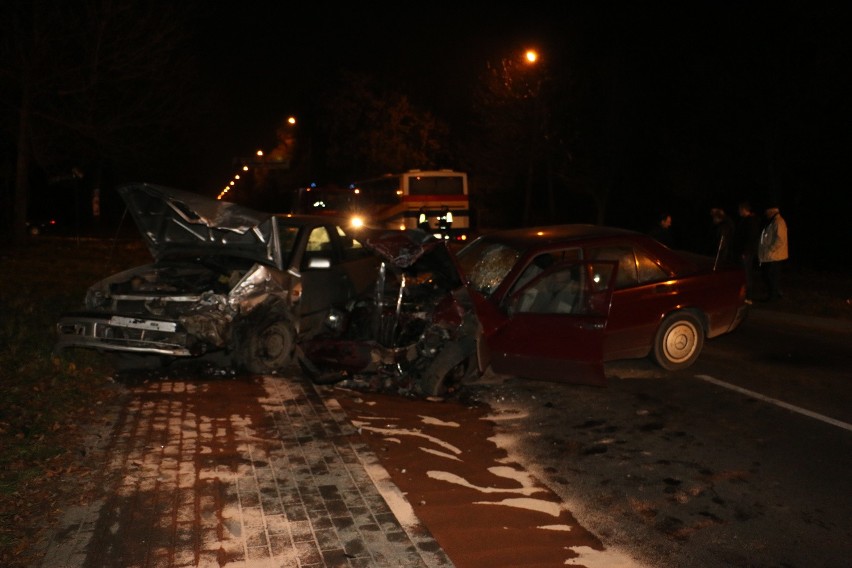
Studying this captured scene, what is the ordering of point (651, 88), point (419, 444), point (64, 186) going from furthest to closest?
point (64, 186) < point (651, 88) < point (419, 444)

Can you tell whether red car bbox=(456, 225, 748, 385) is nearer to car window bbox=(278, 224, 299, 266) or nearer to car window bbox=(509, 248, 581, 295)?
car window bbox=(509, 248, 581, 295)

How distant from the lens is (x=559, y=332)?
8.28 metres

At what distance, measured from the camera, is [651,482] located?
6.04 metres

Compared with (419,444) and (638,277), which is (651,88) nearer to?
(638,277)

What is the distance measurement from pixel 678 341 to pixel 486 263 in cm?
230

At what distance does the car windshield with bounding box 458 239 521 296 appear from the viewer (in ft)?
30.5

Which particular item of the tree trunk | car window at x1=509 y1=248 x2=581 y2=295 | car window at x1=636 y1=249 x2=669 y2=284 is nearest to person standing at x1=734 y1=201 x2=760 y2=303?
car window at x1=636 y1=249 x2=669 y2=284

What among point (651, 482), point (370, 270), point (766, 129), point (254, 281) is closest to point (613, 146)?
point (766, 129)

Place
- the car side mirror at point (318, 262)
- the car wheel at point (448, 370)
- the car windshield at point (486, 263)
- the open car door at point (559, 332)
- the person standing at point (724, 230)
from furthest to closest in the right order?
1. the person standing at point (724, 230)
2. the car side mirror at point (318, 262)
3. the car windshield at point (486, 263)
4. the car wheel at point (448, 370)
5. the open car door at point (559, 332)

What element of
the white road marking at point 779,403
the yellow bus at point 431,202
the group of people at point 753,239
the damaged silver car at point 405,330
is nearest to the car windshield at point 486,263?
the damaged silver car at point 405,330

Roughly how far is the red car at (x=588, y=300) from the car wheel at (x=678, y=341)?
1cm

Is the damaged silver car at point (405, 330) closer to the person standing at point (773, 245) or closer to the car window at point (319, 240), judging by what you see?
the car window at point (319, 240)

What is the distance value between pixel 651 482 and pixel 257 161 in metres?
53.4

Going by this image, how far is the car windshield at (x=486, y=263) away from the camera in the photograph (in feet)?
30.5
